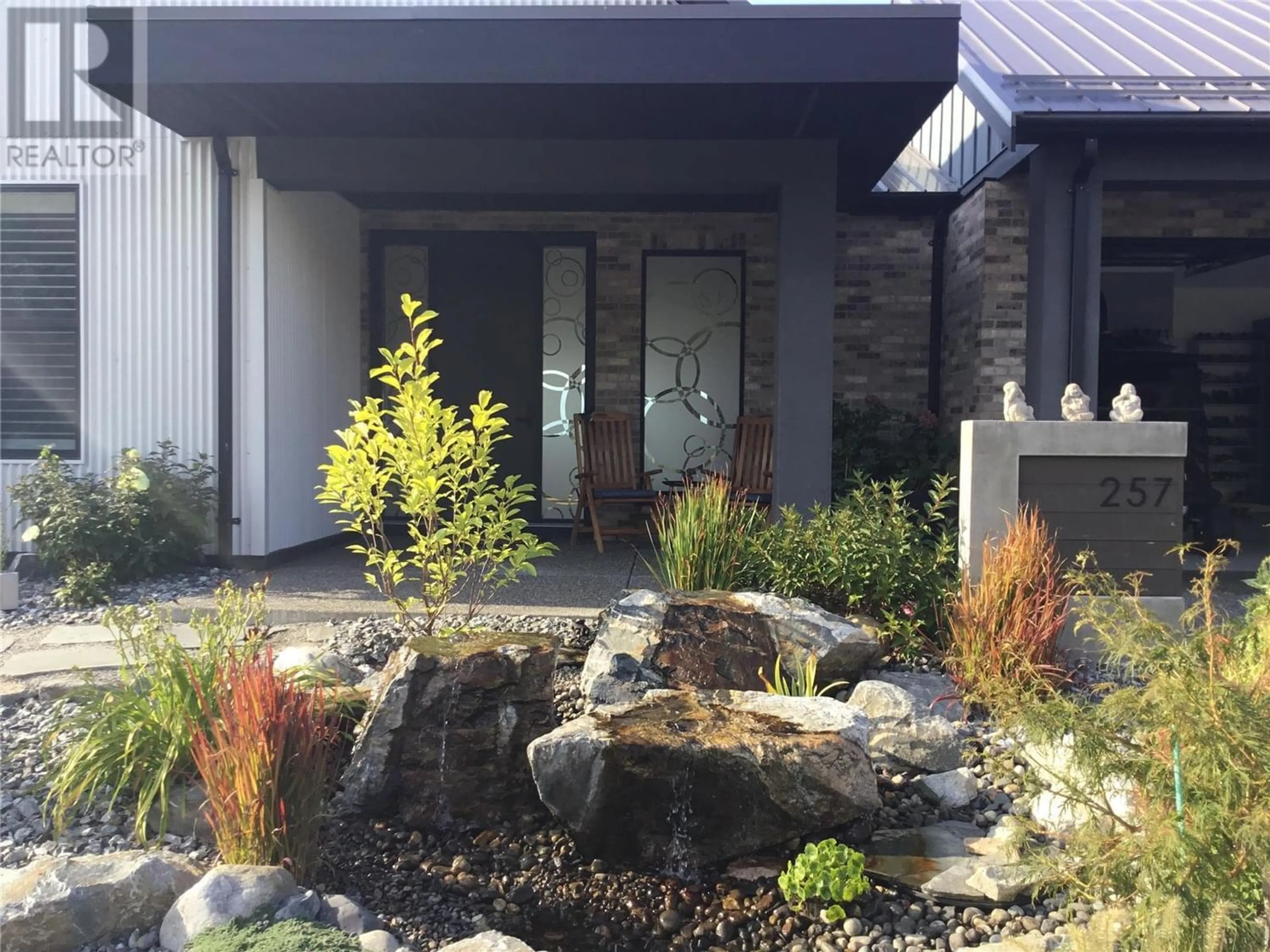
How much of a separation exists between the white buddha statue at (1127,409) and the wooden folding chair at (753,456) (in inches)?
114

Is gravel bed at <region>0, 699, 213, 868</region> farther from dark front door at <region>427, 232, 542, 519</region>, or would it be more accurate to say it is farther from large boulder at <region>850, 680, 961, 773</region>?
dark front door at <region>427, 232, 542, 519</region>

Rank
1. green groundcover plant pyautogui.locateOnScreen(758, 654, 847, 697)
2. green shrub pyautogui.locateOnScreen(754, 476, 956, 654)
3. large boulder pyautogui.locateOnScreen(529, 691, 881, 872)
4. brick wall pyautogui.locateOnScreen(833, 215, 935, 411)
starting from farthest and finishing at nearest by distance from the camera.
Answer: brick wall pyautogui.locateOnScreen(833, 215, 935, 411)
green shrub pyautogui.locateOnScreen(754, 476, 956, 654)
green groundcover plant pyautogui.locateOnScreen(758, 654, 847, 697)
large boulder pyautogui.locateOnScreen(529, 691, 881, 872)

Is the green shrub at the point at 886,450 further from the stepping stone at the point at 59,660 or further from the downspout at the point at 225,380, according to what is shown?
the stepping stone at the point at 59,660

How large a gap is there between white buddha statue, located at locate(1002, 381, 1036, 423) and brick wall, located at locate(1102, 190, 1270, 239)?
3.59 metres

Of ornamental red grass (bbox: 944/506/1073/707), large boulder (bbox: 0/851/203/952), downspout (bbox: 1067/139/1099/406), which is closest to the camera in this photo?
large boulder (bbox: 0/851/203/952)

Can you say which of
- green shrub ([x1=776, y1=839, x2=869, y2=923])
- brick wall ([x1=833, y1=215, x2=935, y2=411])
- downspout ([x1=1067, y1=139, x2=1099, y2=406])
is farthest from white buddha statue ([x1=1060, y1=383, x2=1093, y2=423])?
Result: brick wall ([x1=833, y1=215, x2=935, y2=411])

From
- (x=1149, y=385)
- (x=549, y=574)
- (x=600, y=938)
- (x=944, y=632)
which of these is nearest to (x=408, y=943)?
(x=600, y=938)

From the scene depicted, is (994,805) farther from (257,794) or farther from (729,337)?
(729,337)

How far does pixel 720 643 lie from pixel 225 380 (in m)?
3.92

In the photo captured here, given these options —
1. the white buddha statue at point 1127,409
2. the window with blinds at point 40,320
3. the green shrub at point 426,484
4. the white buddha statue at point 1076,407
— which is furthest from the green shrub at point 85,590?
the white buddha statue at point 1127,409

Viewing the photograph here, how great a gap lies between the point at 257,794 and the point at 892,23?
4.45 m

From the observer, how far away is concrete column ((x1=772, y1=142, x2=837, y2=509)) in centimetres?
585

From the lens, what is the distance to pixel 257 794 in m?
2.57

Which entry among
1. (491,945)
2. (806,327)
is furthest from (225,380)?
(491,945)
